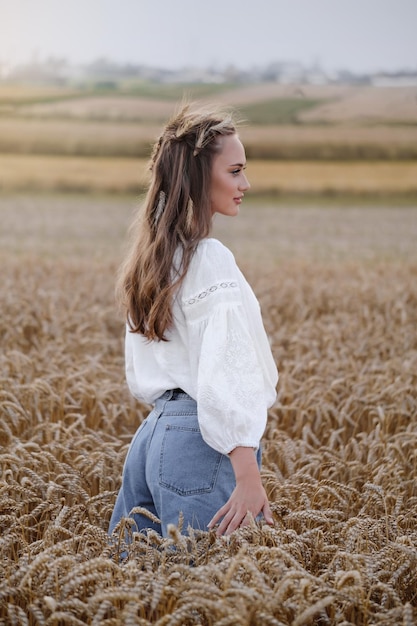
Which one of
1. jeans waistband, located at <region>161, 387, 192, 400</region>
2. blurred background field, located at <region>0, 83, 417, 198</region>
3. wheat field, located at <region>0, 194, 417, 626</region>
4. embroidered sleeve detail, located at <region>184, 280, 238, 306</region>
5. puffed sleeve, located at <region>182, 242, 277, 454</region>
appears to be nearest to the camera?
wheat field, located at <region>0, 194, 417, 626</region>

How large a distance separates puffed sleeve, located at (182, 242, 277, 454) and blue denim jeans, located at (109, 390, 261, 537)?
157 millimetres

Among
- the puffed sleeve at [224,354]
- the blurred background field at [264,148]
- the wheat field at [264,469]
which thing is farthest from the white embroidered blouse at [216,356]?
the blurred background field at [264,148]

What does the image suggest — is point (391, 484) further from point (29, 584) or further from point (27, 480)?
point (29, 584)

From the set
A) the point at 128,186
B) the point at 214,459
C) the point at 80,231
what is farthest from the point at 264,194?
the point at 214,459

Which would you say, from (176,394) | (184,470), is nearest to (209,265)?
(176,394)

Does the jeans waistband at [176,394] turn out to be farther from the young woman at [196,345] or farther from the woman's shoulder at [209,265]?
the woman's shoulder at [209,265]

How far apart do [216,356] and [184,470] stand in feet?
1.41

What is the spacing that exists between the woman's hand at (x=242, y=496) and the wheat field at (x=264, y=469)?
0.17 feet

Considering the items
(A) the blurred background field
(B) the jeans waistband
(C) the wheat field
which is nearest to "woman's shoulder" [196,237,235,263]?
(B) the jeans waistband

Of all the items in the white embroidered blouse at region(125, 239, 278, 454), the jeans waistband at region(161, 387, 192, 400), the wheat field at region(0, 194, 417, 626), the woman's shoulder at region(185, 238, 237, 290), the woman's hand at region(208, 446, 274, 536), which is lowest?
the wheat field at region(0, 194, 417, 626)

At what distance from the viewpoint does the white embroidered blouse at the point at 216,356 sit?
2783 mm

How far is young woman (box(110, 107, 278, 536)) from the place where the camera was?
2.81 metres

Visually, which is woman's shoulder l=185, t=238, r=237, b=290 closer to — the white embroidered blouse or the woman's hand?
the white embroidered blouse

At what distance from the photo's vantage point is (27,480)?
3658mm
